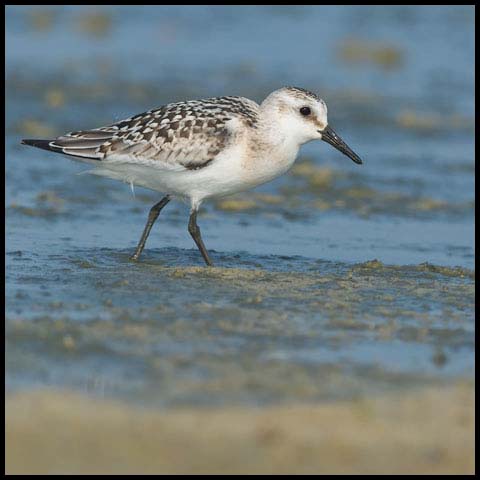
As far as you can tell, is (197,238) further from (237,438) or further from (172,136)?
(237,438)

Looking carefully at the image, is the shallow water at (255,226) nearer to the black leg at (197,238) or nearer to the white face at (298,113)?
the black leg at (197,238)

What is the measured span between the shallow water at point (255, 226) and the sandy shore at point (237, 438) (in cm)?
24

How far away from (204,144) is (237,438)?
4108mm

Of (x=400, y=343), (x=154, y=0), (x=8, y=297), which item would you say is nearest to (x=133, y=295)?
(x=8, y=297)

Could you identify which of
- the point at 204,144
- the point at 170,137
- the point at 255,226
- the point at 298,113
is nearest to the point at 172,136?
the point at 170,137

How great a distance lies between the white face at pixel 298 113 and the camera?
10.4 meters

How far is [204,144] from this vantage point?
402 inches

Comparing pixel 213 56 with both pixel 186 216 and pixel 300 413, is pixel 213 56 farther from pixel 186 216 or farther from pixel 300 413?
pixel 300 413

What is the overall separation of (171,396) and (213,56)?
548 inches

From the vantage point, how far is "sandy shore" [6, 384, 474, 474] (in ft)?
20.4

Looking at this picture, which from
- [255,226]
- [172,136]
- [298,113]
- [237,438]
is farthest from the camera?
[255,226]

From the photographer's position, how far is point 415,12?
23.6 metres

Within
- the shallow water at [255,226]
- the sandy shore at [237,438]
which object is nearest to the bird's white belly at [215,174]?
the shallow water at [255,226]

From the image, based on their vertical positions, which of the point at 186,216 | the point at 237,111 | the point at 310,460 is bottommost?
the point at 310,460
